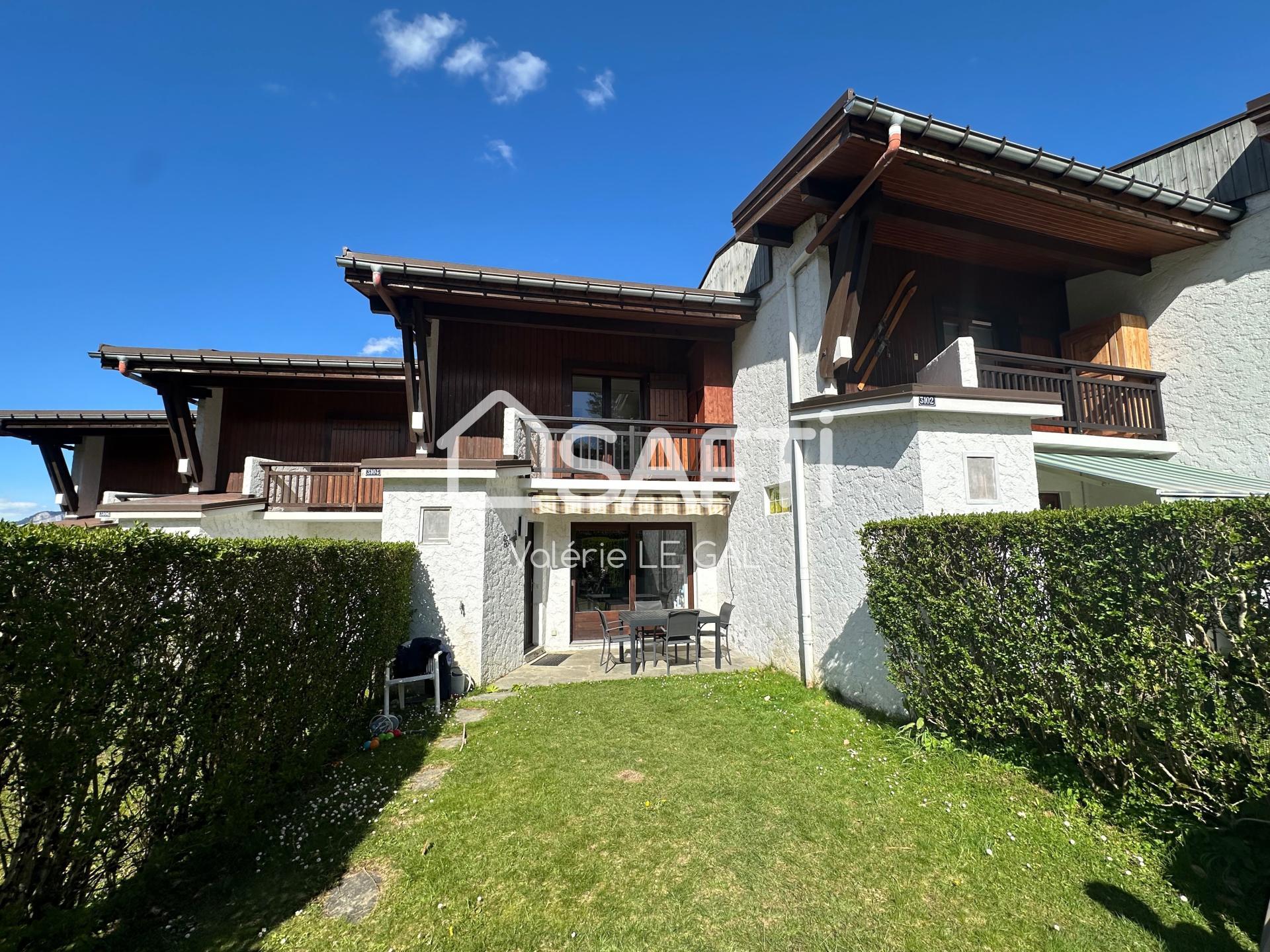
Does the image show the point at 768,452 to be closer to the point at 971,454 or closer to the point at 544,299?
the point at 971,454

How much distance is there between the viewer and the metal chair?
32.4 ft

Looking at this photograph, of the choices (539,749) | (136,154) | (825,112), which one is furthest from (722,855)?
(136,154)

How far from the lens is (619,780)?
5141 millimetres

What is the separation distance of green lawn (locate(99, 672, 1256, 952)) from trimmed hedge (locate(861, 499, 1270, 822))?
537 mm

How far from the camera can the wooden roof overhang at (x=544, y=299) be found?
945 centimetres

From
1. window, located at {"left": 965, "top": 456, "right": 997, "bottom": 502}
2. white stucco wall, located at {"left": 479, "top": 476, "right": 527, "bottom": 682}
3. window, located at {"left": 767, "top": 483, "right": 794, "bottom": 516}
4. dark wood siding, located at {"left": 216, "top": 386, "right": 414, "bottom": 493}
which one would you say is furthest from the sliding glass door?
window, located at {"left": 965, "top": 456, "right": 997, "bottom": 502}

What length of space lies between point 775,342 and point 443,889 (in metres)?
9.27

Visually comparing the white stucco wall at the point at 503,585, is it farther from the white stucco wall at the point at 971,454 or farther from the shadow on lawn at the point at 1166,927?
the shadow on lawn at the point at 1166,927

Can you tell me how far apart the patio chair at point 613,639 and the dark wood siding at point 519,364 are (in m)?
4.56

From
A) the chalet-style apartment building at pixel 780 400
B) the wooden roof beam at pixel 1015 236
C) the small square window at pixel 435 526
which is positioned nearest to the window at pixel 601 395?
the chalet-style apartment building at pixel 780 400

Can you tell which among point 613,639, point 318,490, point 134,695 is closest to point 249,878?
point 134,695

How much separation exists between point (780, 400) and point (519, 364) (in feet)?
20.1

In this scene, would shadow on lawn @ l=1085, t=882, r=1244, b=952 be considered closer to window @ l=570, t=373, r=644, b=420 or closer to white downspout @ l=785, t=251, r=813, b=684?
white downspout @ l=785, t=251, r=813, b=684

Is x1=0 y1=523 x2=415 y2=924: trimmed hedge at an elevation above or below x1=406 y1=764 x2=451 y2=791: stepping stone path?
above
